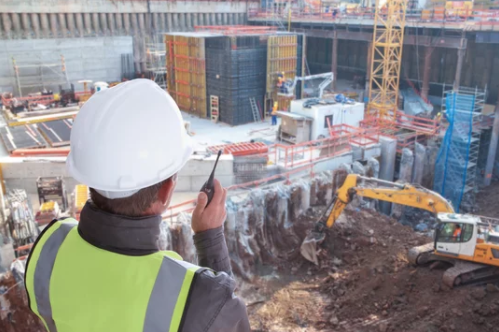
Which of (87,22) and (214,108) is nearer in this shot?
(214,108)

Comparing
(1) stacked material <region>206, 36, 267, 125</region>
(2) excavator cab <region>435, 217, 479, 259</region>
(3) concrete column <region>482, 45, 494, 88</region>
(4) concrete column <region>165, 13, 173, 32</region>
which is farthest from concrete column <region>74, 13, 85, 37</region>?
(2) excavator cab <region>435, 217, 479, 259</region>

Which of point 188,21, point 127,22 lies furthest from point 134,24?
point 188,21

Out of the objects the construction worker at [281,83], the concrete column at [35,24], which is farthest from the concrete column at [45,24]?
the construction worker at [281,83]

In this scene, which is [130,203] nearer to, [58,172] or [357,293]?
[357,293]

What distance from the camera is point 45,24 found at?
1062 inches

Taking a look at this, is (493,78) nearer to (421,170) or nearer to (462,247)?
(421,170)

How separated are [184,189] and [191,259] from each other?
3.01 m

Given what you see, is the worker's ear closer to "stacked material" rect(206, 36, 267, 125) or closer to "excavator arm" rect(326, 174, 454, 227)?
"excavator arm" rect(326, 174, 454, 227)

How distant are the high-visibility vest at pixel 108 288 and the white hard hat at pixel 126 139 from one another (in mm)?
243

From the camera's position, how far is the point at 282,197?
13.9 metres

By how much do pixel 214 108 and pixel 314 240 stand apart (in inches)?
458

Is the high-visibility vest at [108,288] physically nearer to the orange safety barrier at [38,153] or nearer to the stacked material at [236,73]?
the orange safety barrier at [38,153]

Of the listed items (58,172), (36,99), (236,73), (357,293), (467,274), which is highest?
(236,73)

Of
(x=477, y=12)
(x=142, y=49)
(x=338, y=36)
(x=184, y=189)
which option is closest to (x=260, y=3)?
(x=338, y=36)
